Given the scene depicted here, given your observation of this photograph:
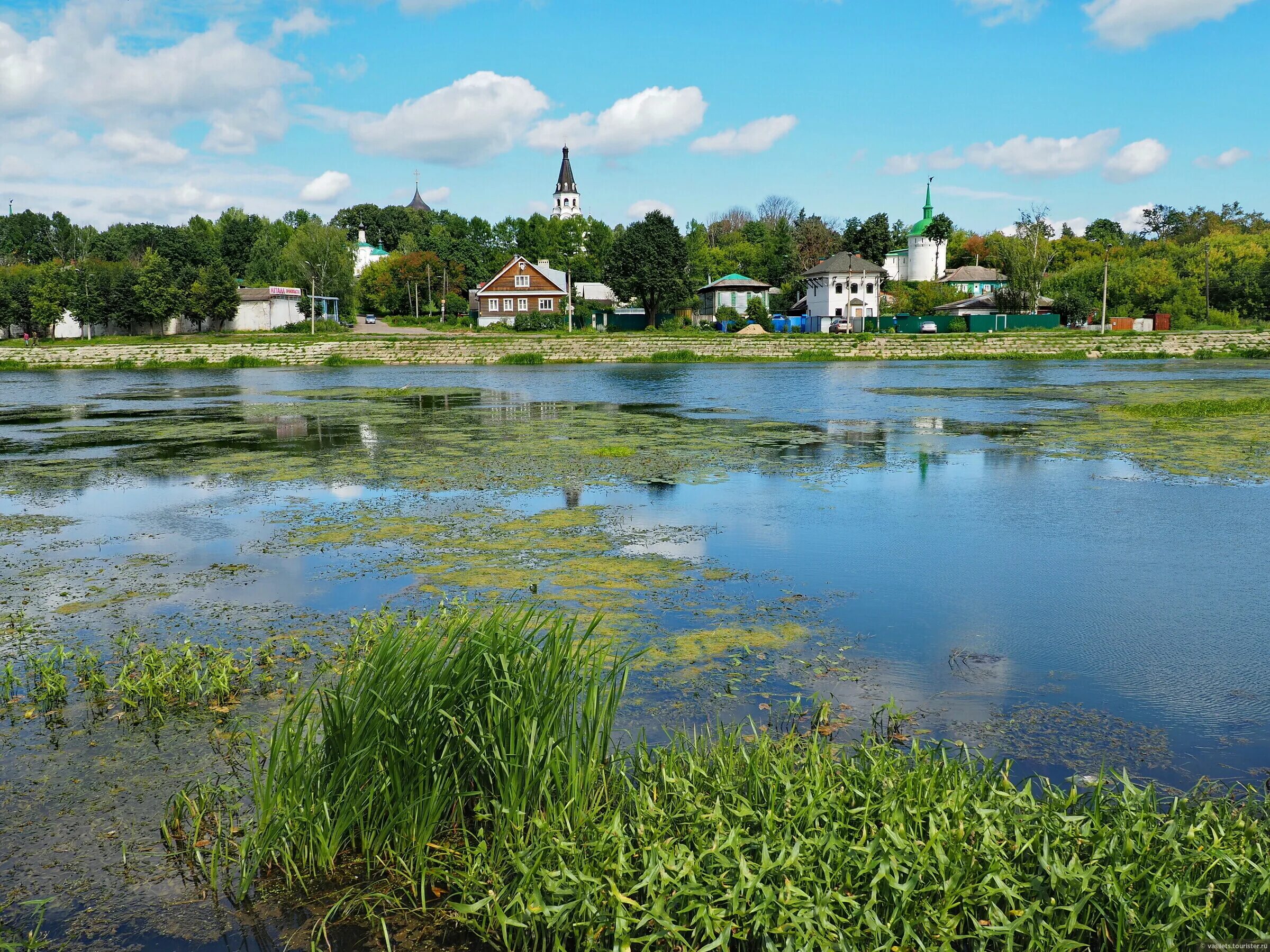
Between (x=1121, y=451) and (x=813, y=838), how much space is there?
48.0ft

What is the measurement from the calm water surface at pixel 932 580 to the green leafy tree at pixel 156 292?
216 feet

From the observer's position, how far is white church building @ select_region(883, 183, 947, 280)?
352 ft

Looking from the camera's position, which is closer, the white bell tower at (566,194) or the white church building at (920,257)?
the white church building at (920,257)

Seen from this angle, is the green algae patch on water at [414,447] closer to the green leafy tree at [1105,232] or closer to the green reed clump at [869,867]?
the green reed clump at [869,867]

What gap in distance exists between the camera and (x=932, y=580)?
27.9ft

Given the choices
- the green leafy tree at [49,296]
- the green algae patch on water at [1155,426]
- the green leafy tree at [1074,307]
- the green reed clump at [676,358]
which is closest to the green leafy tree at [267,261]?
the green leafy tree at [49,296]

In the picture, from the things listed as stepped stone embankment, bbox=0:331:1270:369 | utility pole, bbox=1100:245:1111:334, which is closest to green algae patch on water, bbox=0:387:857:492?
stepped stone embankment, bbox=0:331:1270:369

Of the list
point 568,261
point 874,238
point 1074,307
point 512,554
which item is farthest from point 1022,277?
point 512,554

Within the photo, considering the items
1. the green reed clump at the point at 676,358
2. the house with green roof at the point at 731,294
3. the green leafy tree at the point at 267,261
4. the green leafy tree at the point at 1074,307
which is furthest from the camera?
the green leafy tree at the point at 267,261

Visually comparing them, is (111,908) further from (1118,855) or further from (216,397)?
(216,397)

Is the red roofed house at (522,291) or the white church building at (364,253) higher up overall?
the white church building at (364,253)

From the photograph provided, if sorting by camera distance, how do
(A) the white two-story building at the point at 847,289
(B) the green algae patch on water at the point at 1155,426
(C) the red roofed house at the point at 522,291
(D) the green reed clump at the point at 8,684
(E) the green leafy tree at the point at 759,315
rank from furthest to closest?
(C) the red roofed house at the point at 522,291 → (E) the green leafy tree at the point at 759,315 → (A) the white two-story building at the point at 847,289 → (B) the green algae patch on water at the point at 1155,426 → (D) the green reed clump at the point at 8,684

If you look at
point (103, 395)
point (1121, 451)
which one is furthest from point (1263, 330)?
point (103, 395)

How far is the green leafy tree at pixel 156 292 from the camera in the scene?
76.9 metres
